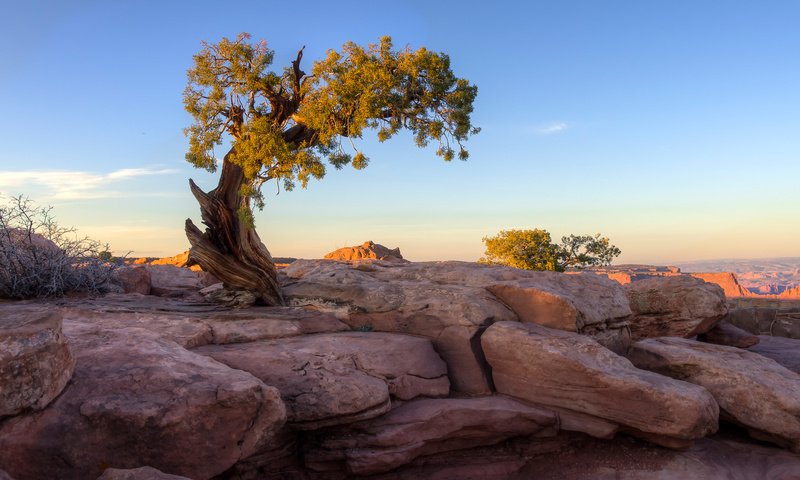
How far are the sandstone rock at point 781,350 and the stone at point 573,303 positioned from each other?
4.46 metres

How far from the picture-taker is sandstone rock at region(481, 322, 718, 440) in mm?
9422

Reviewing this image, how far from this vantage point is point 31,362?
6.70 meters

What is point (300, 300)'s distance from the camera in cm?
1343

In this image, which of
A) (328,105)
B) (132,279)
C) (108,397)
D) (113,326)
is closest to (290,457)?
(108,397)

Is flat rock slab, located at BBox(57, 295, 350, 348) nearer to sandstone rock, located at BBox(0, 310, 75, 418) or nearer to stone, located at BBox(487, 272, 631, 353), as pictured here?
sandstone rock, located at BBox(0, 310, 75, 418)

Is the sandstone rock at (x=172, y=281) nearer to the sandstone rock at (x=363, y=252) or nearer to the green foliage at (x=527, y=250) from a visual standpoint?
the sandstone rock at (x=363, y=252)

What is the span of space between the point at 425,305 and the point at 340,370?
3.34 metres

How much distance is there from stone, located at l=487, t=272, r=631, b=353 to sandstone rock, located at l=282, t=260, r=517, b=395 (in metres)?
0.43

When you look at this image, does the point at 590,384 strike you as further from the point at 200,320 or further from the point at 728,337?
the point at 728,337

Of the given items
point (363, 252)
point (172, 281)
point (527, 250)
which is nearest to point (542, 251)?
point (527, 250)

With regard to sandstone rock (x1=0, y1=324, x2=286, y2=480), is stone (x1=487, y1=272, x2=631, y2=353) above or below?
above

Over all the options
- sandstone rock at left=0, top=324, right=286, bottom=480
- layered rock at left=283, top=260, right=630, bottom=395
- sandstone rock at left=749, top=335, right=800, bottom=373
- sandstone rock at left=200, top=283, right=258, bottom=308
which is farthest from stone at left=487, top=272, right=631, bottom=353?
sandstone rock at left=0, top=324, right=286, bottom=480

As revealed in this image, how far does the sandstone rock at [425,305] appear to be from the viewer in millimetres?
11422

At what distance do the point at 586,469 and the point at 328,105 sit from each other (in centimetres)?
970
